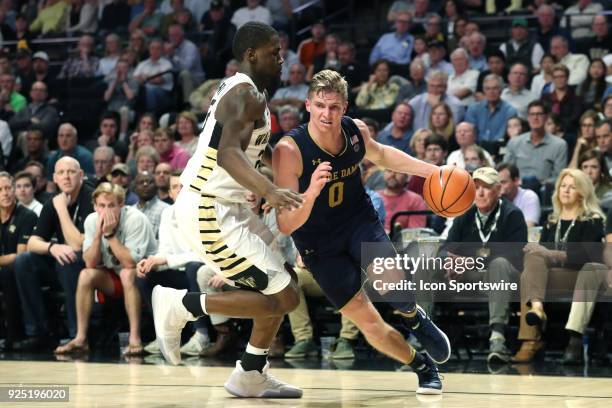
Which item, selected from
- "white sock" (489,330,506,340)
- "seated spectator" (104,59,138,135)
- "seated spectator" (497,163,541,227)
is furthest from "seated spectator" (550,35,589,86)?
"seated spectator" (104,59,138,135)

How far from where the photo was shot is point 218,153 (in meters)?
5.30

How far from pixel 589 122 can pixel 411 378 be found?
3961 millimetres

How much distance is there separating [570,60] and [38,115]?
6660 millimetres

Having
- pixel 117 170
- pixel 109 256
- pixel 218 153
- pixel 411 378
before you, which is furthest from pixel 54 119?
pixel 218 153

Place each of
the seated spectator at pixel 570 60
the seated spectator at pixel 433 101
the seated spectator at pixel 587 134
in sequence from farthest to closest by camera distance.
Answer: the seated spectator at pixel 570 60 → the seated spectator at pixel 433 101 → the seated spectator at pixel 587 134

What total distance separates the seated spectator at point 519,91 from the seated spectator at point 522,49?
33.6 inches

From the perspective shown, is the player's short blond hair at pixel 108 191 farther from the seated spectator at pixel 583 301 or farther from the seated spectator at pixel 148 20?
the seated spectator at pixel 148 20

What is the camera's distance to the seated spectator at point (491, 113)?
1123cm

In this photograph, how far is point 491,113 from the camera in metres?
11.4

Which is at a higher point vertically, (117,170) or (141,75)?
(141,75)

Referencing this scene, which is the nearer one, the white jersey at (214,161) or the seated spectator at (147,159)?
the white jersey at (214,161)

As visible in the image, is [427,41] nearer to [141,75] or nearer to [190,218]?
[141,75]

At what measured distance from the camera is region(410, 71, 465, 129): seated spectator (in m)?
11.7

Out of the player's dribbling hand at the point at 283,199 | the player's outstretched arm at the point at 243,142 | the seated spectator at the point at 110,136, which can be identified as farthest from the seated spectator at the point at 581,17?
the player's dribbling hand at the point at 283,199
